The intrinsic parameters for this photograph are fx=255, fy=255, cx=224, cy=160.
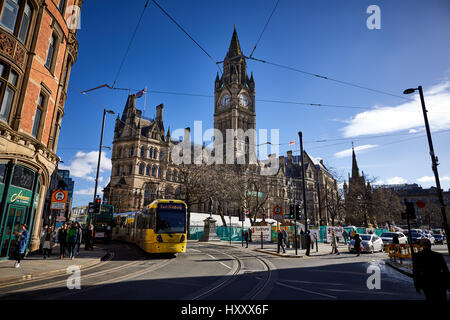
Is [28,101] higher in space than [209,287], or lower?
higher

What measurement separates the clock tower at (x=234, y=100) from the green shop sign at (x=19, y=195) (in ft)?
192

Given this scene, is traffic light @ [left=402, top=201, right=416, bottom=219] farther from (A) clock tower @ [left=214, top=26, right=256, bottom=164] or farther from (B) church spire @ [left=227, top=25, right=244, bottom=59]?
(B) church spire @ [left=227, top=25, right=244, bottom=59]

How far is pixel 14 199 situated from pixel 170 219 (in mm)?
7796

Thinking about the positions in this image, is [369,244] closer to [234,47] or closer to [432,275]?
[432,275]

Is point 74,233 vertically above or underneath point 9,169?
underneath

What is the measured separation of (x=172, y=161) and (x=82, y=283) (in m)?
50.9

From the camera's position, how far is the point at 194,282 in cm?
835

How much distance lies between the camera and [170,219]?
15289 millimetres

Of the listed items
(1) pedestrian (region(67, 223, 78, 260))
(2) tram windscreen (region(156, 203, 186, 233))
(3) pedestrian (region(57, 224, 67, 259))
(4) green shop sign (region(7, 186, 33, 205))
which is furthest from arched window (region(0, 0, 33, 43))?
(2) tram windscreen (region(156, 203, 186, 233))

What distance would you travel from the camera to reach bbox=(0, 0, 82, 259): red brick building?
11.9m

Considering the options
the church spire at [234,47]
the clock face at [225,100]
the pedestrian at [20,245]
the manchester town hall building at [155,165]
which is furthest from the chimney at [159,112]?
the pedestrian at [20,245]

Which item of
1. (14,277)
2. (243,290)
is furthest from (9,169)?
(243,290)

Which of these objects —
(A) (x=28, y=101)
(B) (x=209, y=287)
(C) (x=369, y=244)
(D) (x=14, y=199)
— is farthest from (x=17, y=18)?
(C) (x=369, y=244)
